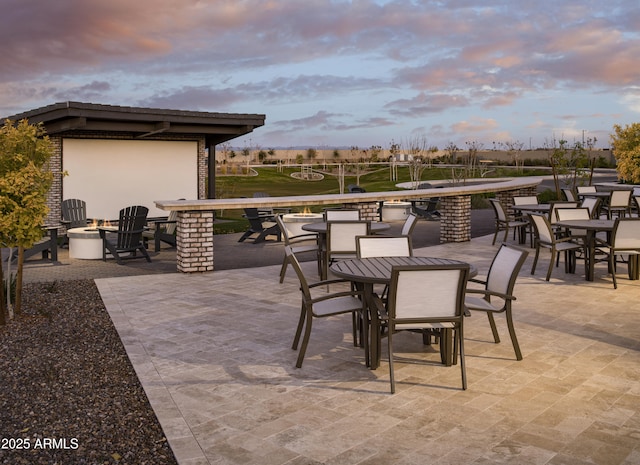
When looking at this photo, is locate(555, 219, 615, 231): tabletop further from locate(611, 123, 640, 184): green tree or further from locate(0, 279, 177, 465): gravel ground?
locate(611, 123, 640, 184): green tree

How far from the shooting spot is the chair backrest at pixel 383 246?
5.73 meters

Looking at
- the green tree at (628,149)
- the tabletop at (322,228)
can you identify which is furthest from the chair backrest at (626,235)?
the green tree at (628,149)

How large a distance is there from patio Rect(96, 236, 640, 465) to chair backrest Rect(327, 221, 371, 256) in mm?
1143

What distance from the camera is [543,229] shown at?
28.1ft

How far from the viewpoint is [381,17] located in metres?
17.1

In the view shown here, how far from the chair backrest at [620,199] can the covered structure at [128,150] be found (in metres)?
9.37

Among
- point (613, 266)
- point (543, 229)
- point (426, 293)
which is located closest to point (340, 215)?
point (543, 229)

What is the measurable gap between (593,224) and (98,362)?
21.5 ft

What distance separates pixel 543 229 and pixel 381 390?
17.5ft

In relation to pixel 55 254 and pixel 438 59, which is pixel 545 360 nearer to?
pixel 55 254

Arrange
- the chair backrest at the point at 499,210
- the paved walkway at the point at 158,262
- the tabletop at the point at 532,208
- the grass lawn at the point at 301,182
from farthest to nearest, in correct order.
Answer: the grass lawn at the point at 301,182 < the chair backrest at the point at 499,210 < the tabletop at the point at 532,208 < the paved walkway at the point at 158,262

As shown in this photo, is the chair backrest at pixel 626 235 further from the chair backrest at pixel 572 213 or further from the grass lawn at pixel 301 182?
the grass lawn at pixel 301 182

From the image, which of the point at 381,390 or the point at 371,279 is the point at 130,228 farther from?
the point at 381,390

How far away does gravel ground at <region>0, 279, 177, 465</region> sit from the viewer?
3.31m
